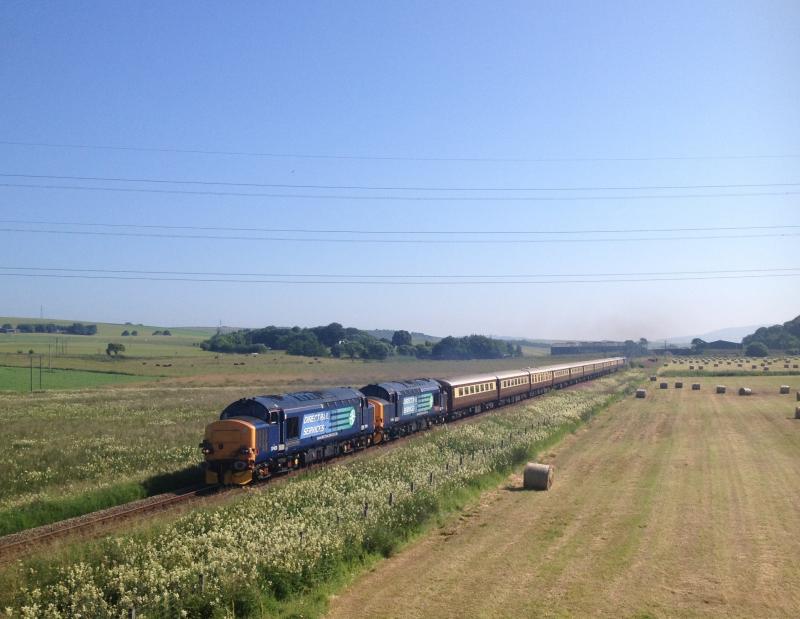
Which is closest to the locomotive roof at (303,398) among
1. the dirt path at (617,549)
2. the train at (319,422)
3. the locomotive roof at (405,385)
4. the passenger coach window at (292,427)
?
the train at (319,422)

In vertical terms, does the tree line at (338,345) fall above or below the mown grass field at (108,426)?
above

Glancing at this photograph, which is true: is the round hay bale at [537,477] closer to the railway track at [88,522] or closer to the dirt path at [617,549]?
the dirt path at [617,549]

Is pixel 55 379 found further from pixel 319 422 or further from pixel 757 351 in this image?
pixel 757 351

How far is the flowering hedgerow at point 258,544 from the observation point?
13.8 meters

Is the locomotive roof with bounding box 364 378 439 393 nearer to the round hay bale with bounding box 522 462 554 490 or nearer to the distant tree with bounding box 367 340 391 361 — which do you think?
the round hay bale with bounding box 522 462 554 490

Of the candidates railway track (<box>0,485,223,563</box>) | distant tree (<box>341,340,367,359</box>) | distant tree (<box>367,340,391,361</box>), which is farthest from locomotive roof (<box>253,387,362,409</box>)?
distant tree (<box>367,340,391,361</box>)

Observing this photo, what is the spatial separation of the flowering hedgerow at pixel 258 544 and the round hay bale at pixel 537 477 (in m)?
1.95

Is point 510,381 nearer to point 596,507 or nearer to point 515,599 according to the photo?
point 596,507

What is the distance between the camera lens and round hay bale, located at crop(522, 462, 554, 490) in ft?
87.9

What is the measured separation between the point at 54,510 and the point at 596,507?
1849cm

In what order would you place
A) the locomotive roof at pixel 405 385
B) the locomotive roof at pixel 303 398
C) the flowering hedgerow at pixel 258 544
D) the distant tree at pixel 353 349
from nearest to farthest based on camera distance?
the flowering hedgerow at pixel 258 544 → the locomotive roof at pixel 303 398 → the locomotive roof at pixel 405 385 → the distant tree at pixel 353 349

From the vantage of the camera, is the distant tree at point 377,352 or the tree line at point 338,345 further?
the tree line at point 338,345

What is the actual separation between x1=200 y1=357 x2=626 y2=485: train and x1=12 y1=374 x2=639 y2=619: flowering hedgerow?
7.13 ft

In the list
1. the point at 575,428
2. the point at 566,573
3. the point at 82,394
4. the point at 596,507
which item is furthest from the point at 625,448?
the point at 82,394
